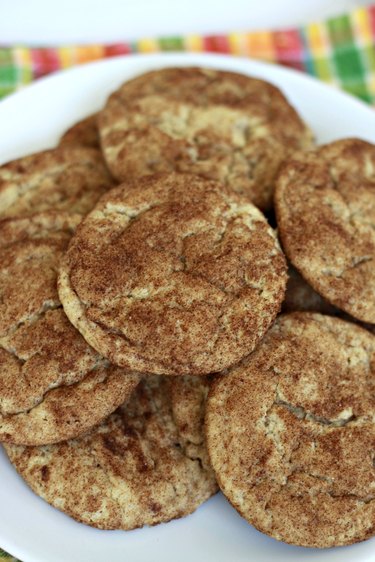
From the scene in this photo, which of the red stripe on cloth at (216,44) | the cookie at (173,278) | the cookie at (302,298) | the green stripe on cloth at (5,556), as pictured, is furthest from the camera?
the red stripe on cloth at (216,44)

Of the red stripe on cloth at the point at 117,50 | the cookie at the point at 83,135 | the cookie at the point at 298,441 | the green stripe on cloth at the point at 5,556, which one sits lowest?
the green stripe on cloth at the point at 5,556

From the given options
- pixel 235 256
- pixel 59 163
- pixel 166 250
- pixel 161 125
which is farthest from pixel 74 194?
pixel 235 256

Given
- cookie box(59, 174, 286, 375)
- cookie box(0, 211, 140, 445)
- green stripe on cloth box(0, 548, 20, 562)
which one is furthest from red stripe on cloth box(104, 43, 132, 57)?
green stripe on cloth box(0, 548, 20, 562)

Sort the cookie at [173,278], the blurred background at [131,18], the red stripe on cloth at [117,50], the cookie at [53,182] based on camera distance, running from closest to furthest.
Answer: the cookie at [173,278] < the cookie at [53,182] < the red stripe on cloth at [117,50] < the blurred background at [131,18]

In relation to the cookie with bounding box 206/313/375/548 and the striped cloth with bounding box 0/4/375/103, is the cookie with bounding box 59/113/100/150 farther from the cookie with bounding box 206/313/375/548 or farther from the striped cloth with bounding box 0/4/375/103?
the cookie with bounding box 206/313/375/548

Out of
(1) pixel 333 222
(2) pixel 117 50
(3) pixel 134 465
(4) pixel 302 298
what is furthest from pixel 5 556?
(2) pixel 117 50

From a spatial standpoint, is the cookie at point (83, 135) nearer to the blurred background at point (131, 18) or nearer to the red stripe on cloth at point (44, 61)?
the red stripe on cloth at point (44, 61)

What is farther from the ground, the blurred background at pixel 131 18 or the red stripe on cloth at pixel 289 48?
the blurred background at pixel 131 18

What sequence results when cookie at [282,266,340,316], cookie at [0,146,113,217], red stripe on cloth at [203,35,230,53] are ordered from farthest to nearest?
red stripe on cloth at [203,35,230,53] < cookie at [0,146,113,217] < cookie at [282,266,340,316]

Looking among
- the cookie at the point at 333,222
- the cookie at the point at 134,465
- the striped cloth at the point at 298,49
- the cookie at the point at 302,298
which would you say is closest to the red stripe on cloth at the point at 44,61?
the striped cloth at the point at 298,49
